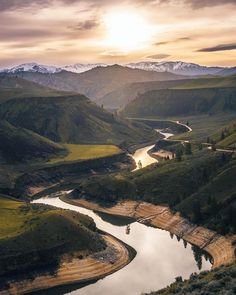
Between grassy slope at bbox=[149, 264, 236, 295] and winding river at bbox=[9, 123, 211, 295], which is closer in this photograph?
grassy slope at bbox=[149, 264, 236, 295]

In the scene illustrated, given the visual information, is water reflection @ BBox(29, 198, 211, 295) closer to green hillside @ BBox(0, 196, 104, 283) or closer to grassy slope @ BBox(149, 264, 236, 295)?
green hillside @ BBox(0, 196, 104, 283)

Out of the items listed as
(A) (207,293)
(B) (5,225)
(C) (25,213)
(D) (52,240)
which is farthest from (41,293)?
(A) (207,293)

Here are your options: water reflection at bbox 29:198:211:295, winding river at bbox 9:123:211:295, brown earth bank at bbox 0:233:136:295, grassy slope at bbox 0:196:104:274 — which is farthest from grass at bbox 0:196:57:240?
water reflection at bbox 29:198:211:295

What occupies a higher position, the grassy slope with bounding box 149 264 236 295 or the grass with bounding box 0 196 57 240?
the grassy slope with bounding box 149 264 236 295

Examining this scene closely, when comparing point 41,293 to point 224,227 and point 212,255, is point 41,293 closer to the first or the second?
point 212,255

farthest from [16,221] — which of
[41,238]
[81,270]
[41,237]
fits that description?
[81,270]

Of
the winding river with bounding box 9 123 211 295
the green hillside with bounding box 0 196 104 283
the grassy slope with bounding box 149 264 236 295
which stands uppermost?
the grassy slope with bounding box 149 264 236 295

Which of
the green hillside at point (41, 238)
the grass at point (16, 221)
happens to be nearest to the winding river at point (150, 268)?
the green hillside at point (41, 238)

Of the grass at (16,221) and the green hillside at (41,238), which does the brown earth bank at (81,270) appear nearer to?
the green hillside at (41,238)

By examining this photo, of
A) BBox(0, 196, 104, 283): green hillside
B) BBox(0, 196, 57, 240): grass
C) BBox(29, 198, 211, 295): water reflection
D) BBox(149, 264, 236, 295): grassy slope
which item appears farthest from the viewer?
BBox(0, 196, 57, 240): grass
